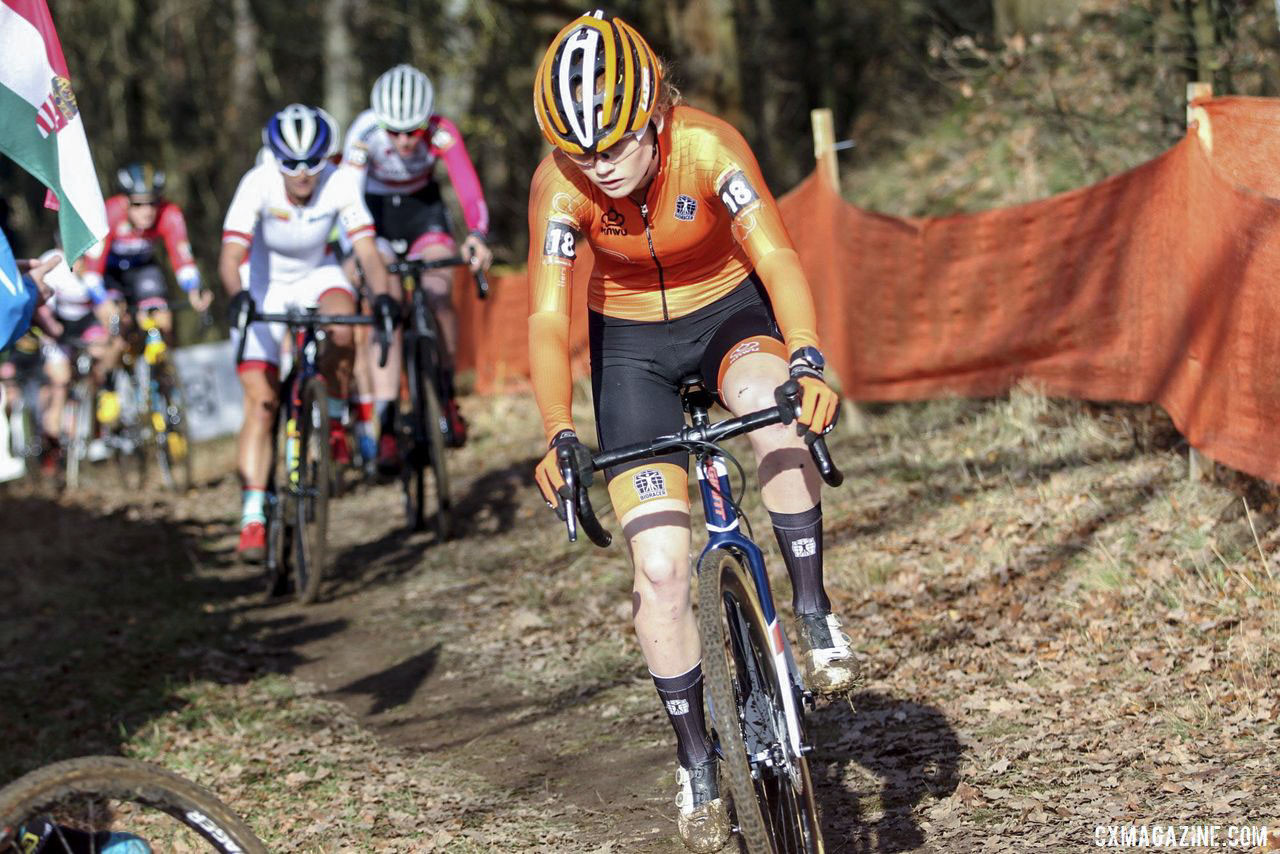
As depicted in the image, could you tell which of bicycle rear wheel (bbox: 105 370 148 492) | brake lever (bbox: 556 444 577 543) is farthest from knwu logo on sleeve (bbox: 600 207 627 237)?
bicycle rear wheel (bbox: 105 370 148 492)

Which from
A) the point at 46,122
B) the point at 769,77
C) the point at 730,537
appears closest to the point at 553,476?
the point at 730,537

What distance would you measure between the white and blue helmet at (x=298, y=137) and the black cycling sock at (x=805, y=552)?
489cm

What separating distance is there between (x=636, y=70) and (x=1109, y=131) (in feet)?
26.2

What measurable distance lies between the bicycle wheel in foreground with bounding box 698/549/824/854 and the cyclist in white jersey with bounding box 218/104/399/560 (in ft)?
15.1

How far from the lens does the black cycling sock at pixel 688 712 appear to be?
398 cm

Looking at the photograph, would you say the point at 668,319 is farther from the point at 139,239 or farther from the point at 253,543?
the point at 139,239

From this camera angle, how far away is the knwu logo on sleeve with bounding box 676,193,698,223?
4.37 meters

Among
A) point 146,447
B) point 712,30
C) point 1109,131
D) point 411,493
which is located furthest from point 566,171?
point 712,30

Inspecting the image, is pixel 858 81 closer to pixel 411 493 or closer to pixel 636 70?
pixel 411 493

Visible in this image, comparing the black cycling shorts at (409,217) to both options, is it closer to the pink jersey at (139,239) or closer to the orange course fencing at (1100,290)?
the orange course fencing at (1100,290)

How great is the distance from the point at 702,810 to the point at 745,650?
45 centimetres

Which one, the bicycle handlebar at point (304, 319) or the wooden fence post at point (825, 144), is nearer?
the bicycle handlebar at point (304, 319)

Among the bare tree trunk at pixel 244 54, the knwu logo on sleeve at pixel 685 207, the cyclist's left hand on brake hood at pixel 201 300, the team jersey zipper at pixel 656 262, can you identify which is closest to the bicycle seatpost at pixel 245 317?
the cyclist's left hand on brake hood at pixel 201 300

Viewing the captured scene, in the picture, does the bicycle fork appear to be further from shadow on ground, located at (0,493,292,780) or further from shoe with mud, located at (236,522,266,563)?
shoe with mud, located at (236,522,266,563)
